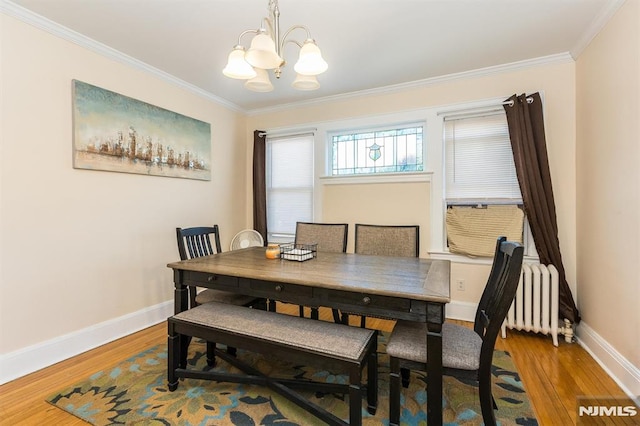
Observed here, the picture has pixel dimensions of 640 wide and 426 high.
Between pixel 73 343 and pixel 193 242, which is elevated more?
pixel 193 242

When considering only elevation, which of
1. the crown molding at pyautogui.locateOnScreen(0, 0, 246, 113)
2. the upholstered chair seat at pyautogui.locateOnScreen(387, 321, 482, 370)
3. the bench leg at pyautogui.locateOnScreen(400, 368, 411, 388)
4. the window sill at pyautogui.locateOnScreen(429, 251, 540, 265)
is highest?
the crown molding at pyautogui.locateOnScreen(0, 0, 246, 113)

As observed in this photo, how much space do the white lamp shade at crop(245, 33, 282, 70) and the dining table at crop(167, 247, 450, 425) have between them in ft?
3.95

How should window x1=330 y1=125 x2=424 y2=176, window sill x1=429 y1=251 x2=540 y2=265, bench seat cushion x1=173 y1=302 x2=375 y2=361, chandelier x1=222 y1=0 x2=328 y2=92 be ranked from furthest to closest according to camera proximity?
1. window x1=330 y1=125 x2=424 y2=176
2. window sill x1=429 y1=251 x2=540 y2=265
3. chandelier x1=222 y1=0 x2=328 y2=92
4. bench seat cushion x1=173 y1=302 x2=375 y2=361

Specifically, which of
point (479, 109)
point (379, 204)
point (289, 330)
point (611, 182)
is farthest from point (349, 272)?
point (479, 109)

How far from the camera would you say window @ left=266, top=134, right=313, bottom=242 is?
3.74 m

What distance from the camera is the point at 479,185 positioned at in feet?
9.45

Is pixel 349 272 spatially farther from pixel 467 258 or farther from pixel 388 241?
pixel 467 258

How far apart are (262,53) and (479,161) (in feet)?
7.66

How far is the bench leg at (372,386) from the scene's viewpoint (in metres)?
1.60

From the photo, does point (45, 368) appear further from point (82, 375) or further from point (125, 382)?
point (125, 382)

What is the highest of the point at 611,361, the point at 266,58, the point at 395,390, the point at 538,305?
the point at 266,58

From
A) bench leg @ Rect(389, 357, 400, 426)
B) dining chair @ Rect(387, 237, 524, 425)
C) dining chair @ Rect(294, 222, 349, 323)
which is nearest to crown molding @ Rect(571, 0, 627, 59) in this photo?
dining chair @ Rect(387, 237, 524, 425)

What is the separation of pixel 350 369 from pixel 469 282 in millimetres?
2085

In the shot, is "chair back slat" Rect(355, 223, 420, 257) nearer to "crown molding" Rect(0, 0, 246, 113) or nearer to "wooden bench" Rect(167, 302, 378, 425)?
"wooden bench" Rect(167, 302, 378, 425)
